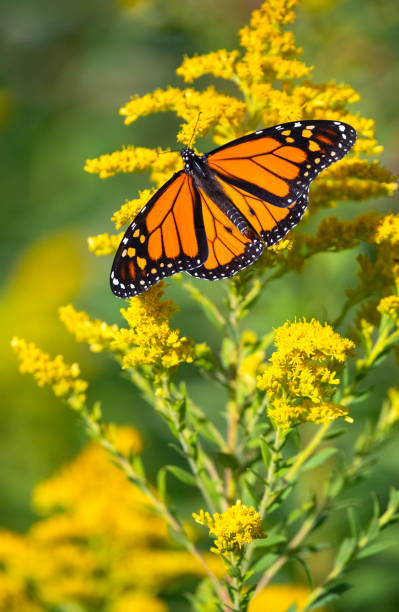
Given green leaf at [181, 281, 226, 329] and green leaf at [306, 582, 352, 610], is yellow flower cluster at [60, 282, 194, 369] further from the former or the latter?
green leaf at [306, 582, 352, 610]

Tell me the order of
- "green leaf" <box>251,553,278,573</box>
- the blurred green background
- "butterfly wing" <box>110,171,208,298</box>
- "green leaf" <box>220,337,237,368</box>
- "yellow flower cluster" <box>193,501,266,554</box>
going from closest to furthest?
"yellow flower cluster" <box>193,501,266,554</box> < "green leaf" <box>251,553,278,573</box> < "butterfly wing" <box>110,171,208,298</box> < "green leaf" <box>220,337,237,368</box> < the blurred green background

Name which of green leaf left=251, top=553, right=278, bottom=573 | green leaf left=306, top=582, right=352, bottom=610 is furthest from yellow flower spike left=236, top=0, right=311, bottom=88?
green leaf left=306, top=582, right=352, bottom=610

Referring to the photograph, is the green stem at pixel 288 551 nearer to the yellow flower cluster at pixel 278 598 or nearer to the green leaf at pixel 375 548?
the green leaf at pixel 375 548

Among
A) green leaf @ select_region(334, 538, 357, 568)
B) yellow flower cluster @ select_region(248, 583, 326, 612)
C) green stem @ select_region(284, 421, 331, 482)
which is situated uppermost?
green stem @ select_region(284, 421, 331, 482)

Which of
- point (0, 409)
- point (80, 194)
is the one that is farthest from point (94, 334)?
point (80, 194)

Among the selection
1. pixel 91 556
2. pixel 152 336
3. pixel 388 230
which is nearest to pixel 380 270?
pixel 388 230

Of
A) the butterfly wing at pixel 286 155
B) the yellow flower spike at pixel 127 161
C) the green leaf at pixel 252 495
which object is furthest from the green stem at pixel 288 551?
the yellow flower spike at pixel 127 161
